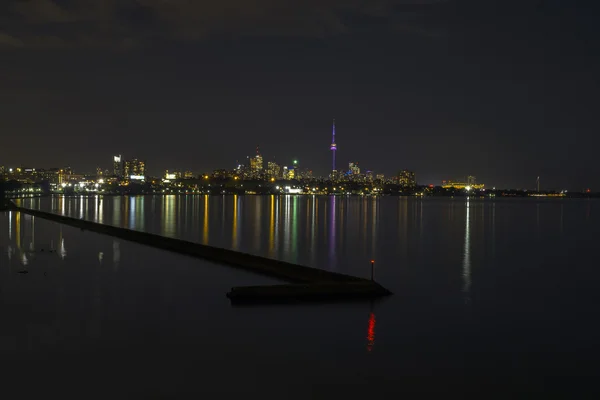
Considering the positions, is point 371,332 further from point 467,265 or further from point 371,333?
point 467,265

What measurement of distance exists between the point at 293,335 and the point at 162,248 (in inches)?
707

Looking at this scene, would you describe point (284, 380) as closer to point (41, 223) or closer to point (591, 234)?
point (41, 223)

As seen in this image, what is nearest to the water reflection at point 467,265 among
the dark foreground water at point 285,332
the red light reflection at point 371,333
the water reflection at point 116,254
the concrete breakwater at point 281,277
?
the dark foreground water at point 285,332

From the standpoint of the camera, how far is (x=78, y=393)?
1001 centimetres

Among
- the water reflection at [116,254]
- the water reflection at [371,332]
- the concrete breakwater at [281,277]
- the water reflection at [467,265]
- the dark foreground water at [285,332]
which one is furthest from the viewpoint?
the water reflection at [116,254]

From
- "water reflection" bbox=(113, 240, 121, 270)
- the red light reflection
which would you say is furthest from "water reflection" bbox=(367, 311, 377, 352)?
"water reflection" bbox=(113, 240, 121, 270)

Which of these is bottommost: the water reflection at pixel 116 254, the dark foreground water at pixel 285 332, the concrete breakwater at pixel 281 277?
the dark foreground water at pixel 285 332

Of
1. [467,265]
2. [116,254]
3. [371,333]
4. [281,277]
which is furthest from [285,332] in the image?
[467,265]

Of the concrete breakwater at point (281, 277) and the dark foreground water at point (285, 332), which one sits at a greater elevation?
the concrete breakwater at point (281, 277)

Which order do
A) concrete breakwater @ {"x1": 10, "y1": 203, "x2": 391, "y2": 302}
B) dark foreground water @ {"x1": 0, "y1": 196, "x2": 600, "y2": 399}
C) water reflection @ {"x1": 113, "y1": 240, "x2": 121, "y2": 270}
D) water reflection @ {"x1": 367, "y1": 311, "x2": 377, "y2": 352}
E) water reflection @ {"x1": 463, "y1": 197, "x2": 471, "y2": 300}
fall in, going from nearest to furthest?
dark foreground water @ {"x1": 0, "y1": 196, "x2": 600, "y2": 399}
water reflection @ {"x1": 367, "y1": 311, "x2": 377, "y2": 352}
concrete breakwater @ {"x1": 10, "y1": 203, "x2": 391, "y2": 302}
water reflection @ {"x1": 463, "y1": 197, "x2": 471, "y2": 300}
water reflection @ {"x1": 113, "y1": 240, "x2": 121, "y2": 270}

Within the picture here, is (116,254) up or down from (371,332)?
up

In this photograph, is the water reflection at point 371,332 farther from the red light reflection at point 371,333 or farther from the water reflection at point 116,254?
the water reflection at point 116,254

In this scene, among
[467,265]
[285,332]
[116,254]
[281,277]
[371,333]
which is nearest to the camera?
[285,332]

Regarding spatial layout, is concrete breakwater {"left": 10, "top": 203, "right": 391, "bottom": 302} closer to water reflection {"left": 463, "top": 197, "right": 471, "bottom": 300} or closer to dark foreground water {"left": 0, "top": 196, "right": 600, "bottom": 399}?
dark foreground water {"left": 0, "top": 196, "right": 600, "bottom": 399}
